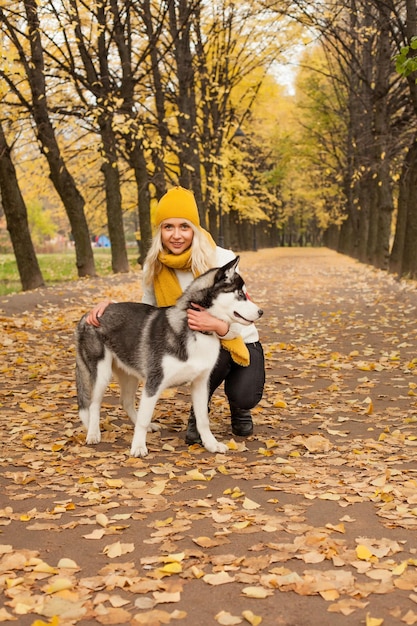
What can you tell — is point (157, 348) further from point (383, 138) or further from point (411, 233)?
point (383, 138)

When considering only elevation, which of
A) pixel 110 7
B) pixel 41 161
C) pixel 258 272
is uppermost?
pixel 110 7

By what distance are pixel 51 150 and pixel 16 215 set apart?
2376mm

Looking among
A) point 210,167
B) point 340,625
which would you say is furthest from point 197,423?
point 210,167

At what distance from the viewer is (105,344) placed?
211 inches

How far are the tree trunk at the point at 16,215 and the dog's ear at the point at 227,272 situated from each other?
407 inches

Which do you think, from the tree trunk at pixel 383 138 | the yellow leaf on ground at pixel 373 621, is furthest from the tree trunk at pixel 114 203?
the yellow leaf on ground at pixel 373 621

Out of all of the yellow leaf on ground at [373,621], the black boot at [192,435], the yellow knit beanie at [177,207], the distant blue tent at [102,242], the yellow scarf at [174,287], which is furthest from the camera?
the distant blue tent at [102,242]

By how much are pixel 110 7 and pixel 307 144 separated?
834 inches

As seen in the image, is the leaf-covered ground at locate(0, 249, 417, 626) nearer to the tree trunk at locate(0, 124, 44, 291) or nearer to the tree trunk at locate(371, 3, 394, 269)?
the tree trunk at locate(0, 124, 44, 291)

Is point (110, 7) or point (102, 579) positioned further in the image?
point (110, 7)

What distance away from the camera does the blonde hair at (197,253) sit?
5426 millimetres

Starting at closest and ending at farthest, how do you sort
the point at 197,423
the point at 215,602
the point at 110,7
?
the point at 215,602, the point at 197,423, the point at 110,7

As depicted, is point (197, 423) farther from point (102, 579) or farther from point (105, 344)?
point (102, 579)

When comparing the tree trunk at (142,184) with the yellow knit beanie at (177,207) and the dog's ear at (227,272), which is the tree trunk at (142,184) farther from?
the dog's ear at (227,272)
